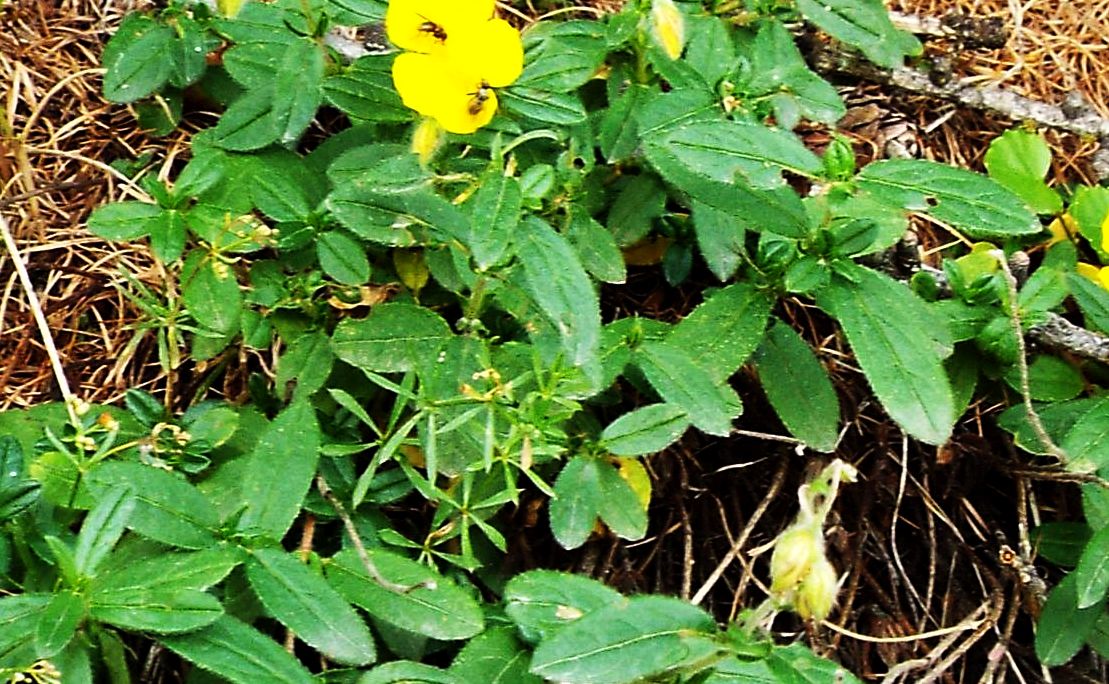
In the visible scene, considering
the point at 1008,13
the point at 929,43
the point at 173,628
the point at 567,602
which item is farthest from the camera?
the point at 1008,13

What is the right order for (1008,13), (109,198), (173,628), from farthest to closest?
1. (1008,13)
2. (109,198)
3. (173,628)

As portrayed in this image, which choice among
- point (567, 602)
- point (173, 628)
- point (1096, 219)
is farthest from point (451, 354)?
point (1096, 219)

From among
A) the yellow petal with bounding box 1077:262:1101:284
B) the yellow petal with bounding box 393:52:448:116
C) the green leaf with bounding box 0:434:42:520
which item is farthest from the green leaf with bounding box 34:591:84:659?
the yellow petal with bounding box 1077:262:1101:284

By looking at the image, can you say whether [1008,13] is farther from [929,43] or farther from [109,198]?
[109,198]

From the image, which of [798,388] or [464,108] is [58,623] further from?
[798,388]

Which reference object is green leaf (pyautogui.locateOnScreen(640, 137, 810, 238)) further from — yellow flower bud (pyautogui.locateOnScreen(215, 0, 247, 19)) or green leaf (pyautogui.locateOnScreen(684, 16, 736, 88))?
yellow flower bud (pyautogui.locateOnScreen(215, 0, 247, 19))

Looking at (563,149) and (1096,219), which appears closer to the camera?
(563,149)
